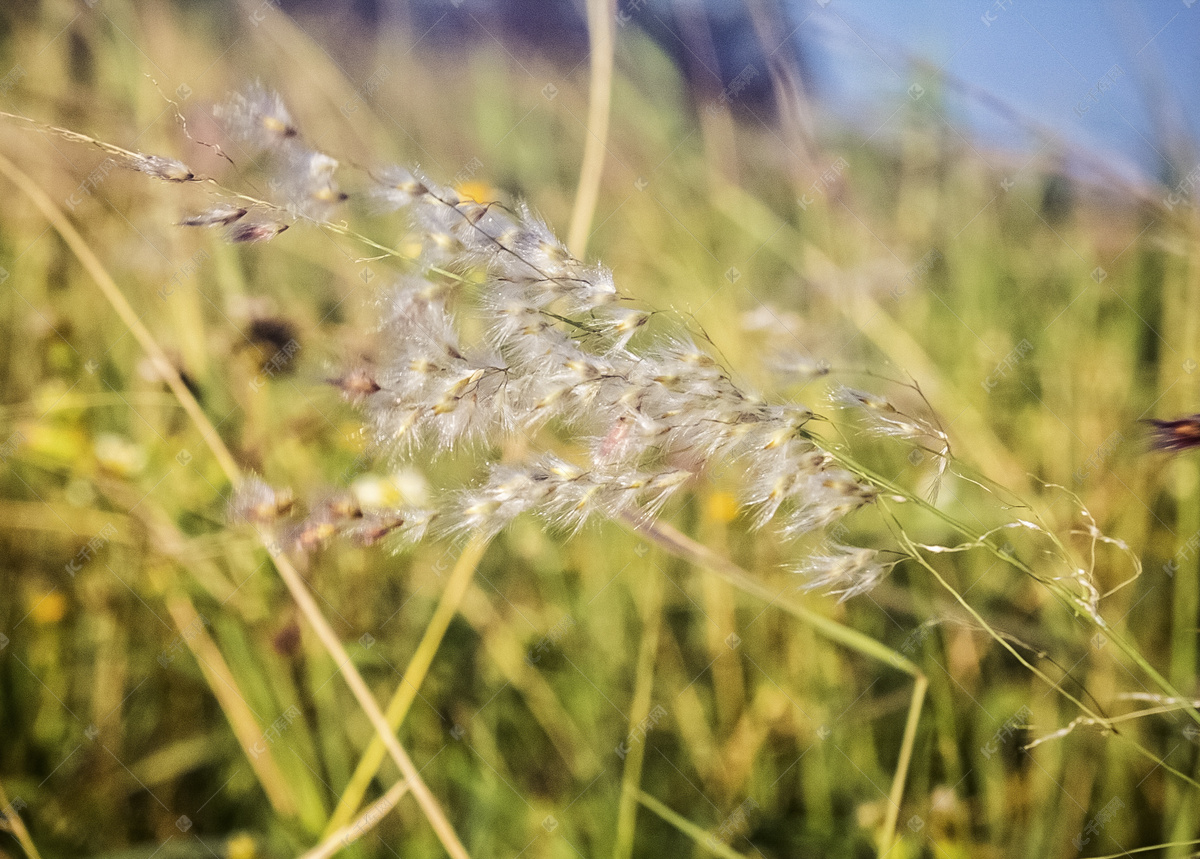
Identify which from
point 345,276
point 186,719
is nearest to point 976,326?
point 345,276

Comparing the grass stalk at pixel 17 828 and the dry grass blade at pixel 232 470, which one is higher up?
the dry grass blade at pixel 232 470

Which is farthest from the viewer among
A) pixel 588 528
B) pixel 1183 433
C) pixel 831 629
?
pixel 588 528

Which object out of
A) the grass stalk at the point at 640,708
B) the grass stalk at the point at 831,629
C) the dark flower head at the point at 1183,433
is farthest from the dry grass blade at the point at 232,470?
the dark flower head at the point at 1183,433

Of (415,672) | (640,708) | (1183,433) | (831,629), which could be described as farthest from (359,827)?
(1183,433)

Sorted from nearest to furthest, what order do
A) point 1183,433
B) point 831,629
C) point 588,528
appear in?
point 1183,433 < point 831,629 < point 588,528

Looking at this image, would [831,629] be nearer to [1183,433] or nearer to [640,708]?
[640,708]

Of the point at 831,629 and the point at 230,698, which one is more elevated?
the point at 831,629

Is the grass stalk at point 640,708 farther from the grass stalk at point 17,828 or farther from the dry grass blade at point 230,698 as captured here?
the grass stalk at point 17,828

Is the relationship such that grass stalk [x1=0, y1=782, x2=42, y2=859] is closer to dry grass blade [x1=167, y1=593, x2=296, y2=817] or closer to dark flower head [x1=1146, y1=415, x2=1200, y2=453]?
dry grass blade [x1=167, y1=593, x2=296, y2=817]

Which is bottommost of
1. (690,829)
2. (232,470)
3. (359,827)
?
(359,827)
